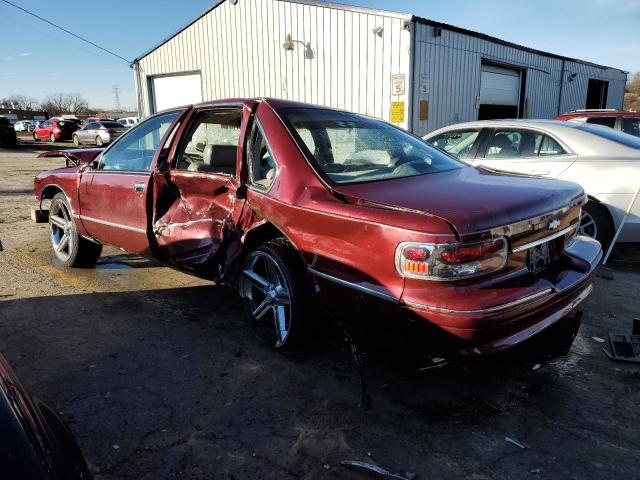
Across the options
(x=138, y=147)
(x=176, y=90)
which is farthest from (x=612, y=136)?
(x=176, y=90)

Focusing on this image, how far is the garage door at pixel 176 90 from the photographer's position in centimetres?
1568

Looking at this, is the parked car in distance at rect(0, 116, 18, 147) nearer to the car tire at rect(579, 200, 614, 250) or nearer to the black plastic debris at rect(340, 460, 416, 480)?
the car tire at rect(579, 200, 614, 250)

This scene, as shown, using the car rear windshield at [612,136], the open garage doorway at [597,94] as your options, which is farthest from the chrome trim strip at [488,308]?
the open garage doorway at [597,94]

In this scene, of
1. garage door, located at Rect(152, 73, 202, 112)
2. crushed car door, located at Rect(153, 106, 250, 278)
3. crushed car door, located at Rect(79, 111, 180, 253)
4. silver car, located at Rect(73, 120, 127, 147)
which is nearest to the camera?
crushed car door, located at Rect(153, 106, 250, 278)

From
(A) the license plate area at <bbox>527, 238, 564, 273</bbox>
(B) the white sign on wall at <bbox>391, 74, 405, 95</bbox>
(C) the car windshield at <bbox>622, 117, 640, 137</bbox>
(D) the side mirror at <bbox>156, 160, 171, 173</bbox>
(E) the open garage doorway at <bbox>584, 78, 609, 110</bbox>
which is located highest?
(E) the open garage doorway at <bbox>584, 78, 609, 110</bbox>

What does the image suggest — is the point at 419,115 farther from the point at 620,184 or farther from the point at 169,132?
the point at 169,132

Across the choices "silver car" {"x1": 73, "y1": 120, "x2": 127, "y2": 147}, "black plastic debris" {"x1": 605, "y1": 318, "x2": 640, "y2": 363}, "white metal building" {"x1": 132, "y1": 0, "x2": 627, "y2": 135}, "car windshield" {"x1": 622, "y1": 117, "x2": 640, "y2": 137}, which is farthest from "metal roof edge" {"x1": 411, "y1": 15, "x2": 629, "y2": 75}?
"silver car" {"x1": 73, "y1": 120, "x2": 127, "y2": 147}

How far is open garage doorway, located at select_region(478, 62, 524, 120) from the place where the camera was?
1435 cm

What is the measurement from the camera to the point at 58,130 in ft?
106

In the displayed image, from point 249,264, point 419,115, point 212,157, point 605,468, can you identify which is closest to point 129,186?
point 212,157

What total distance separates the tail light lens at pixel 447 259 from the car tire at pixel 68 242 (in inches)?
155

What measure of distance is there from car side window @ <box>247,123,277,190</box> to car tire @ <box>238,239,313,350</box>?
18.2 inches

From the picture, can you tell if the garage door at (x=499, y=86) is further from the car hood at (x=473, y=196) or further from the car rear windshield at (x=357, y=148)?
the car hood at (x=473, y=196)

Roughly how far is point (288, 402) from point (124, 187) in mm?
2484
